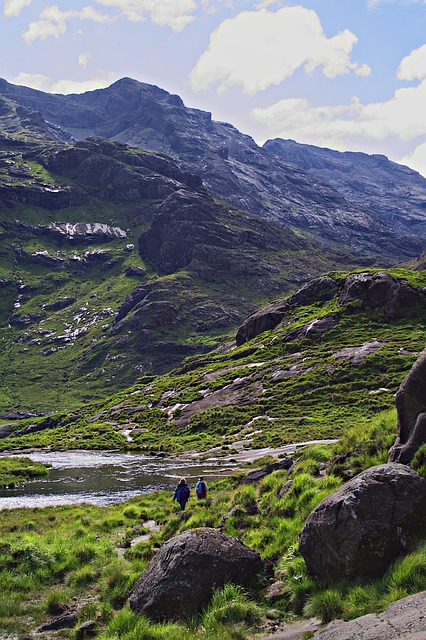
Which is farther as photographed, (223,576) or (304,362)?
(304,362)

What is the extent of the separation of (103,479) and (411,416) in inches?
1665

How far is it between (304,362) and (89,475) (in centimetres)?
5000

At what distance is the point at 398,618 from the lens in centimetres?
949

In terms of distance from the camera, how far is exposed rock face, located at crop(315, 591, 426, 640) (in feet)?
29.2

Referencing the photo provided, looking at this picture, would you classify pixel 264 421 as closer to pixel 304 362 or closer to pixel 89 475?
pixel 304 362

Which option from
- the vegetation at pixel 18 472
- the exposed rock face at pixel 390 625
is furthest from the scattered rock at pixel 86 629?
the vegetation at pixel 18 472

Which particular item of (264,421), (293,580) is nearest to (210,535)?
(293,580)

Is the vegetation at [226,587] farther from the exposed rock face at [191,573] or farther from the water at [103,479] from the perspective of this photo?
the water at [103,479]

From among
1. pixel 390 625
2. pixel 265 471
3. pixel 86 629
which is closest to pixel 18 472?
pixel 265 471

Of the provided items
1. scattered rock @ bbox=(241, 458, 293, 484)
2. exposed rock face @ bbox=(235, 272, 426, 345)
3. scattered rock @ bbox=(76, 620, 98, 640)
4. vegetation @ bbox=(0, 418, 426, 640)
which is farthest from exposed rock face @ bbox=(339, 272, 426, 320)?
scattered rock @ bbox=(76, 620, 98, 640)

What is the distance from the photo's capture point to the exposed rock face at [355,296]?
101 meters

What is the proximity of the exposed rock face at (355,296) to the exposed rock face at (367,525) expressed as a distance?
90127 mm

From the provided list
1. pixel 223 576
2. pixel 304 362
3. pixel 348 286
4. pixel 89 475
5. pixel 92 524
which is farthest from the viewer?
pixel 348 286

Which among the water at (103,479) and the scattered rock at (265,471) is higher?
the scattered rock at (265,471)
